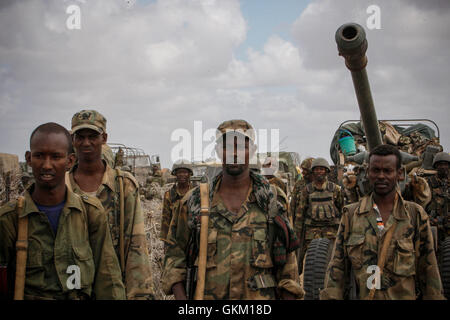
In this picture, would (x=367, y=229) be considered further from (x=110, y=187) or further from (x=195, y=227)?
(x=110, y=187)

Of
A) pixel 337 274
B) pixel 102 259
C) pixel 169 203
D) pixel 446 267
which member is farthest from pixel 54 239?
pixel 169 203

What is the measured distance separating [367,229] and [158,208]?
11.4 metres

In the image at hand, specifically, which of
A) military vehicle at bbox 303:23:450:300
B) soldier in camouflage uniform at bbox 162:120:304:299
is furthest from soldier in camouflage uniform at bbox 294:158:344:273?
soldier in camouflage uniform at bbox 162:120:304:299

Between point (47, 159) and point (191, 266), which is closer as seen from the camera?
point (47, 159)

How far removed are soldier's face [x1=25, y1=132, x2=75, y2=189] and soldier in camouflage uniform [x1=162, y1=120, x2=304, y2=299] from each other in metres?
0.98

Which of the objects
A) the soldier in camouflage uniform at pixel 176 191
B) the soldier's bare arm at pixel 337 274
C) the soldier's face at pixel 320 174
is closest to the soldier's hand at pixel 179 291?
the soldier's bare arm at pixel 337 274

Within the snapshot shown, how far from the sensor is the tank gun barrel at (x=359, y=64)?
4.42 metres

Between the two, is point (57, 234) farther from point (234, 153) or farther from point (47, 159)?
point (234, 153)

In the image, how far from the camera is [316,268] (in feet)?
16.4

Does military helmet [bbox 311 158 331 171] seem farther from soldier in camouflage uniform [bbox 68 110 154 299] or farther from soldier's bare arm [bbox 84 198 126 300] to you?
soldier's bare arm [bbox 84 198 126 300]

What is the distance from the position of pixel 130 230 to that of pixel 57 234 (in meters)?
0.90

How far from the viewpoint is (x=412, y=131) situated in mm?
8555

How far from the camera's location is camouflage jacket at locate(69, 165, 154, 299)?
10.5ft

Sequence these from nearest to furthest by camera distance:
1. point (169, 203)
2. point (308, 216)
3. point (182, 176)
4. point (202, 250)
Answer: point (202, 250)
point (169, 203)
point (182, 176)
point (308, 216)
